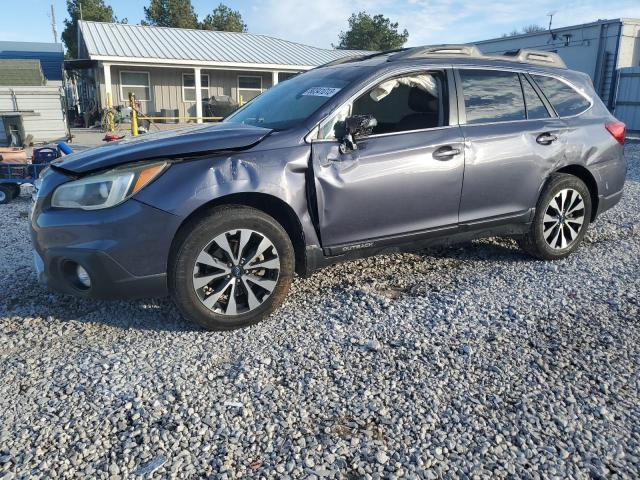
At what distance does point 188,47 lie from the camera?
2381 centimetres

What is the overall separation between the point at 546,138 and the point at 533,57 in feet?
2.96

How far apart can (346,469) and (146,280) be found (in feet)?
5.52

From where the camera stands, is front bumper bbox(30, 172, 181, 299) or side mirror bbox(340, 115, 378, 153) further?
side mirror bbox(340, 115, 378, 153)

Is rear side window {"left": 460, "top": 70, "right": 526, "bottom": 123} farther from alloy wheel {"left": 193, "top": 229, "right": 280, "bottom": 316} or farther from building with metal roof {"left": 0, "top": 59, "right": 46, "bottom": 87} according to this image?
building with metal roof {"left": 0, "top": 59, "right": 46, "bottom": 87}

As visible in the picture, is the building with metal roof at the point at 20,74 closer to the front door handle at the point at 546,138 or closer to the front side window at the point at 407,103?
the front side window at the point at 407,103

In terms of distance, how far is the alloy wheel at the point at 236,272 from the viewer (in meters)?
3.26

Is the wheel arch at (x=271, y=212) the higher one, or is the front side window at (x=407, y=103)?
the front side window at (x=407, y=103)

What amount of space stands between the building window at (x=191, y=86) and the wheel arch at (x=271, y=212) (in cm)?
2204

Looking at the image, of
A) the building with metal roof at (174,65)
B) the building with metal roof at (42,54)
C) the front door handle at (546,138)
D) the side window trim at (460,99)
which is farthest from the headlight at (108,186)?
the building with metal roof at (42,54)

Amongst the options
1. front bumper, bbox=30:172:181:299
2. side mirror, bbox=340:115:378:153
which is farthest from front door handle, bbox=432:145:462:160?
front bumper, bbox=30:172:181:299

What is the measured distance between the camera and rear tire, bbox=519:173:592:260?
4.50 meters

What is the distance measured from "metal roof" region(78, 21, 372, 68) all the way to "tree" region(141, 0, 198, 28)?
22.2 metres

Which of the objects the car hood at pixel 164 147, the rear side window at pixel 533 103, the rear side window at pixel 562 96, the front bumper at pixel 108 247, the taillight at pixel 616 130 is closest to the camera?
the front bumper at pixel 108 247

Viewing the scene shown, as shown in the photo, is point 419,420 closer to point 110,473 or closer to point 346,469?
point 346,469
